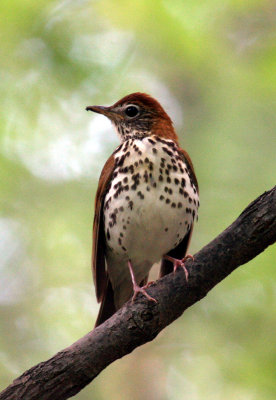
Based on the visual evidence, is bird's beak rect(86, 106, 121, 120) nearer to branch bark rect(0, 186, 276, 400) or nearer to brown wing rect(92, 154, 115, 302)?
brown wing rect(92, 154, 115, 302)

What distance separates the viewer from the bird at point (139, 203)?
16.4 feet

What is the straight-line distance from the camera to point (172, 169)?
5.06 meters

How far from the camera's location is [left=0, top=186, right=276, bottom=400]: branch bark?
390 cm

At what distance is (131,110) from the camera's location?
19.0ft

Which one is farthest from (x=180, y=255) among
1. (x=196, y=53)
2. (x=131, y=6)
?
(x=131, y=6)

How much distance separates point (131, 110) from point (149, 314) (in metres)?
2.20

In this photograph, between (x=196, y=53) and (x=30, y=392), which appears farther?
(x=196, y=53)

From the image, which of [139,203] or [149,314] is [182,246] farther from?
[149,314]

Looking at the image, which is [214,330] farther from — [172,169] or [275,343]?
[172,169]

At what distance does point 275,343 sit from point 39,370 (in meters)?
2.38

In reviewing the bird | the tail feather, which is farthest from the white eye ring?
the tail feather

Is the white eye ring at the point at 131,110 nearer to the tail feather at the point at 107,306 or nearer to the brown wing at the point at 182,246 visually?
the brown wing at the point at 182,246

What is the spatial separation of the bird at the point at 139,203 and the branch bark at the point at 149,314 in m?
0.34

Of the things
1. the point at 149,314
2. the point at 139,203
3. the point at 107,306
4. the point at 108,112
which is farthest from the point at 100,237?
the point at 149,314
